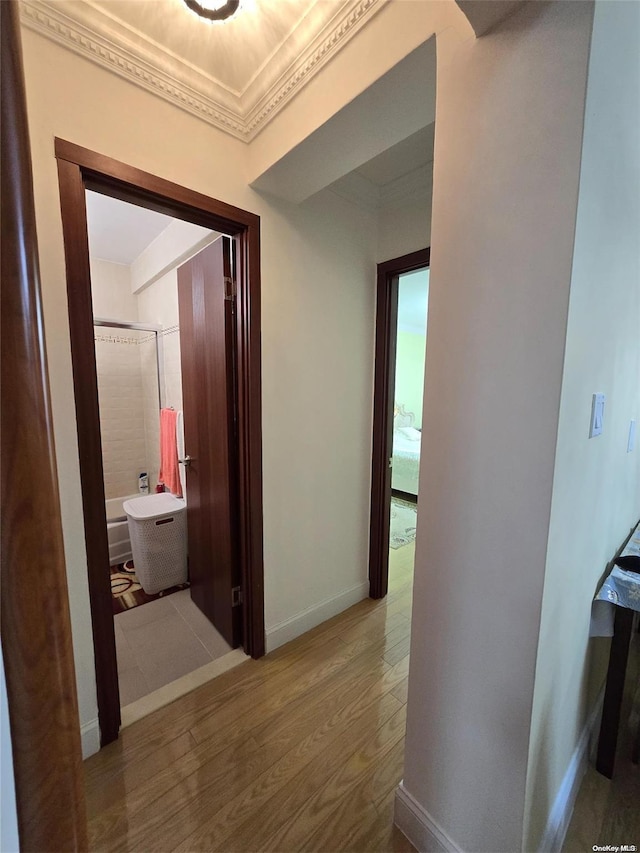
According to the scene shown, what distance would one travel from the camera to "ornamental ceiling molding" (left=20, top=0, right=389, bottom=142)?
42.5 inches

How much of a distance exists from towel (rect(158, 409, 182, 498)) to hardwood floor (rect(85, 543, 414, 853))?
1483mm

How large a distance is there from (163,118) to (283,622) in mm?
2428

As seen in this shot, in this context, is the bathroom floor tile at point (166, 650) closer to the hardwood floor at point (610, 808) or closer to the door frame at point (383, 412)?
the door frame at point (383, 412)

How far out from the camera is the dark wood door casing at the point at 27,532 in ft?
1.13

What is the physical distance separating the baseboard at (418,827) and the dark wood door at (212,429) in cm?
107

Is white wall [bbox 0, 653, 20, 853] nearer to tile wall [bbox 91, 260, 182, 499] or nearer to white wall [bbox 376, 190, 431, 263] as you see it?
white wall [bbox 376, 190, 431, 263]

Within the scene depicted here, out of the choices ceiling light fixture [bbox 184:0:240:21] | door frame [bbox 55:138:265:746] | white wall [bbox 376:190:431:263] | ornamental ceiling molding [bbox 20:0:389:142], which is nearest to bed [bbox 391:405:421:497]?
white wall [bbox 376:190:431:263]

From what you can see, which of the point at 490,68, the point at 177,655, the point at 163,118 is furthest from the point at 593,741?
the point at 163,118

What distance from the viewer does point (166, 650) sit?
1.90 m

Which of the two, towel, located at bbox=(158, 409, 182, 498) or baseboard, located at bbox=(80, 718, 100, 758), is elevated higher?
towel, located at bbox=(158, 409, 182, 498)

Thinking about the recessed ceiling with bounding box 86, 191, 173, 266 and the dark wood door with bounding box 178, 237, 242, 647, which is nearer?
the dark wood door with bounding box 178, 237, 242, 647

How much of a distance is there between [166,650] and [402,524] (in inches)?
98.9

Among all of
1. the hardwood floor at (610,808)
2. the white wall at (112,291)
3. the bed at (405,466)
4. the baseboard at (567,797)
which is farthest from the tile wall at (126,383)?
the hardwood floor at (610,808)

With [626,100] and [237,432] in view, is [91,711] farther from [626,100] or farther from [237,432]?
[626,100]
